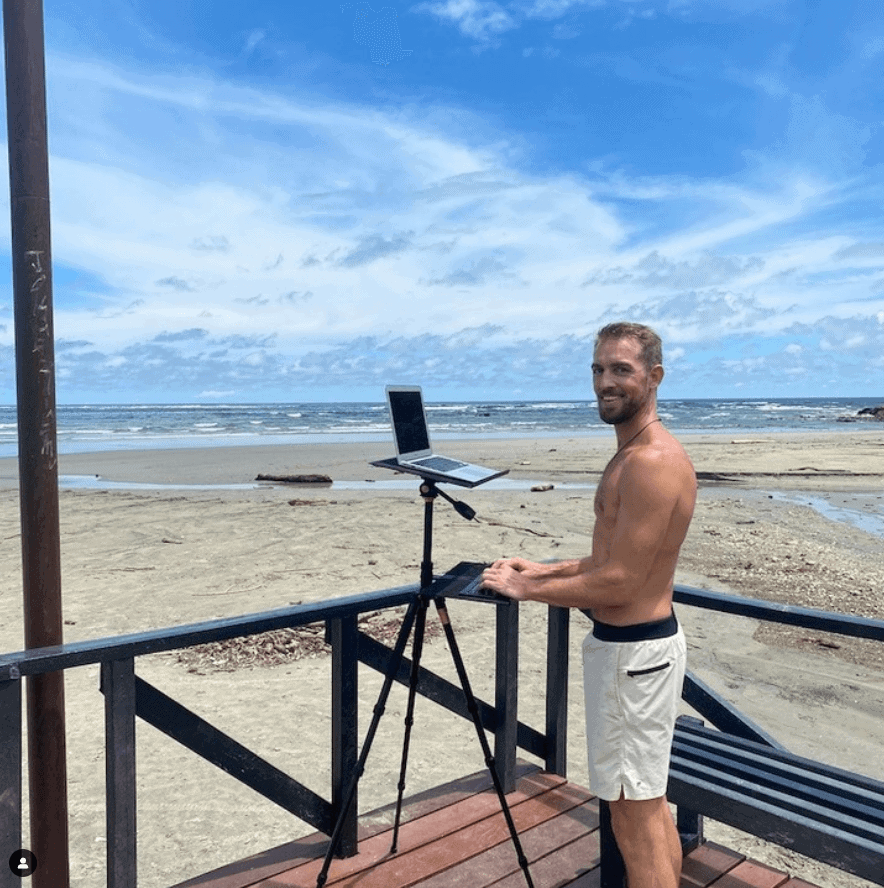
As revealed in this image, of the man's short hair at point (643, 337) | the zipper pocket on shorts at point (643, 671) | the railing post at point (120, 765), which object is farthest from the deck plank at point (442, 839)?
the man's short hair at point (643, 337)

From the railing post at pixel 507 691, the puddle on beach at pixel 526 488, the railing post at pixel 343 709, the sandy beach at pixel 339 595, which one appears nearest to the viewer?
the railing post at pixel 343 709

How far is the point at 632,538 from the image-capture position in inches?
93.9

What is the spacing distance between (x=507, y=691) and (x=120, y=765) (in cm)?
186

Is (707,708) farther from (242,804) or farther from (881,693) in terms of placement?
(881,693)

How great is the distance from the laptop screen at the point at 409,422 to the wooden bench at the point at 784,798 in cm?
152

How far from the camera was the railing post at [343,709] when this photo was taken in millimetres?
3195

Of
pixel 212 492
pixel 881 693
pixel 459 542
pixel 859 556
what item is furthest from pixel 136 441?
pixel 881 693

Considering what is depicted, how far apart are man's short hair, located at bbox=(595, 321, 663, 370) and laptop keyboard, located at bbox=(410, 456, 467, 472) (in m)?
0.75

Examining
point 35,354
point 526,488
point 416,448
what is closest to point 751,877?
point 416,448

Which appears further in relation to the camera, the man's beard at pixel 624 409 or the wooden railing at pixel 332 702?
the man's beard at pixel 624 409

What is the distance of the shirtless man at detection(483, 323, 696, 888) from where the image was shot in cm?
240

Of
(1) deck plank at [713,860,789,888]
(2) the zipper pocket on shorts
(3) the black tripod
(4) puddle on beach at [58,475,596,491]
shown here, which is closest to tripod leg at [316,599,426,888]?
(3) the black tripod

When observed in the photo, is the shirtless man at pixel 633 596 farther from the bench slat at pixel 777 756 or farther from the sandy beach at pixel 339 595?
the sandy beach at pixel 339 595

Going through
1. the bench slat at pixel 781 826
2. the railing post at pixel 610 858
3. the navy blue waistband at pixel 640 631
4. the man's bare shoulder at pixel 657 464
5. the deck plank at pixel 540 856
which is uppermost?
the man's bare shoulder at pixel 657 464
